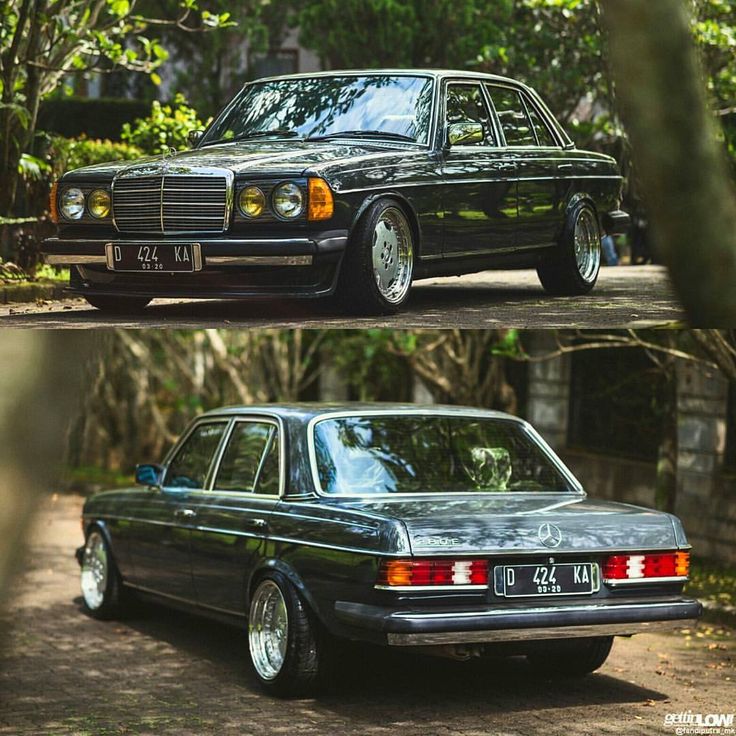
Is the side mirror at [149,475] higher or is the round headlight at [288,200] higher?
the round headlight at [288,200]

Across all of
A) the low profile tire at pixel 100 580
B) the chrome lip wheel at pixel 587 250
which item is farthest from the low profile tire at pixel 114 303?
the low profile tire at pixel 100 580

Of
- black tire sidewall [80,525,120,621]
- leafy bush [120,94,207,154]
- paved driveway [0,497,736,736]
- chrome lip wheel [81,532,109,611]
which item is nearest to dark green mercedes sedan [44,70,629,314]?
leafy bush [120,94,207,154]

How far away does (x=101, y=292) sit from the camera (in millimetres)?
6176

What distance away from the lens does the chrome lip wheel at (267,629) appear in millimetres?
7609

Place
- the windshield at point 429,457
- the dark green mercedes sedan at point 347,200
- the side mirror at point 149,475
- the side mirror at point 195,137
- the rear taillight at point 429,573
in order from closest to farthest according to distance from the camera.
Result: the dark green mercedes sedan at point 347,200, the rear taillight at point 429,573, the side mirror at point 195,137, the windshield at point 429,457, the side mirror at point 149,475

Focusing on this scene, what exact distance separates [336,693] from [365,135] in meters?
2.93

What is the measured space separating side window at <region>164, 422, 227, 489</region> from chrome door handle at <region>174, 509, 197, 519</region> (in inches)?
7.4

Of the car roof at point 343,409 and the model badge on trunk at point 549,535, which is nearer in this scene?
the model badge on trunk at point 549,535

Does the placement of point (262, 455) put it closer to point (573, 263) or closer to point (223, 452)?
point (223, 452)

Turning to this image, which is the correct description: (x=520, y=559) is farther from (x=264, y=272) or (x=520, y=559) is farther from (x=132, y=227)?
(x=132, y=227)

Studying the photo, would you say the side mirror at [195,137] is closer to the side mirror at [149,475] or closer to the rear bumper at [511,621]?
the rear bumper at [511,621]

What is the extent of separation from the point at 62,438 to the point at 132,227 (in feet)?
11.2

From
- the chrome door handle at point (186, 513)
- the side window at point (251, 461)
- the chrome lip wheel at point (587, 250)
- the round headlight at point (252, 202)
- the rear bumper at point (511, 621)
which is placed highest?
the round headlight at point (252, 202)

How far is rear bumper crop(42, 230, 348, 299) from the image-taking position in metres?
6.03
